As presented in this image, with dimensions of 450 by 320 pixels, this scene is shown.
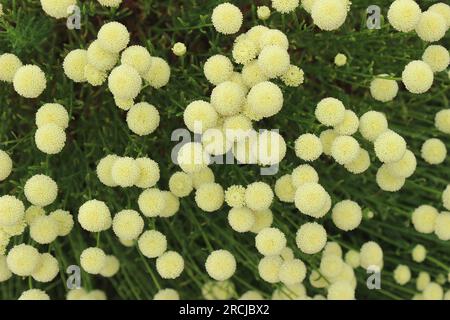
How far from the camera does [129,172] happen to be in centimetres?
109

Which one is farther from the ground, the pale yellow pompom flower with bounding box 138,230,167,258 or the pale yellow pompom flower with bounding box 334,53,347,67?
→ the pale yellow pompom flower with bounding box 334,53,347,67

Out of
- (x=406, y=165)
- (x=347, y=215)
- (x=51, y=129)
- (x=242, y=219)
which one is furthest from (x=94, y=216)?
(x=406, y=165)

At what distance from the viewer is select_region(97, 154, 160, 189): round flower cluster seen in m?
1.09

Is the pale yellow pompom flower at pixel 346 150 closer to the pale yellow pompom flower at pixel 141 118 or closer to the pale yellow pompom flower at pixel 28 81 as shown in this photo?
the pale yellow pompom flower at pixel 141 118

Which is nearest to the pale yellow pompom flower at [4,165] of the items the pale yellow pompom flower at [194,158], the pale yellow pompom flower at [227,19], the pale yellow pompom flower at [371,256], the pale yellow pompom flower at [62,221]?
the pale yellow pompom flower at [62,221]

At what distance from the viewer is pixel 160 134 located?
4.58ft

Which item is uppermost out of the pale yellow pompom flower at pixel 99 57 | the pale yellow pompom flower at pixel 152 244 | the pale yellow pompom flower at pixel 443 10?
the pale yellow pompom flower at pixel 443 10

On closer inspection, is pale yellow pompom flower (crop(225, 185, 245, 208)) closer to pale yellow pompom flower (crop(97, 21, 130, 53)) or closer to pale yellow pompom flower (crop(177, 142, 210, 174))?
pale yellow pompom flower (crop(177, 142, 210, 174))

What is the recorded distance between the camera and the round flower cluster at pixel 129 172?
3.59ft

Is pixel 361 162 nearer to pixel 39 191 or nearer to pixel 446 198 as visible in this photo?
pixel 446 198

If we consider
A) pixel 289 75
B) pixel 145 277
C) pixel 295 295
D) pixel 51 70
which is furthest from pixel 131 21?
pixel 295 295

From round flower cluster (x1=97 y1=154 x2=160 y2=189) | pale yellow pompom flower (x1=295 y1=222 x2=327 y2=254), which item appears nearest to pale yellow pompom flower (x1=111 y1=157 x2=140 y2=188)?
round flower cluster (x1=97 y1=154 x2=160 y2=189)
